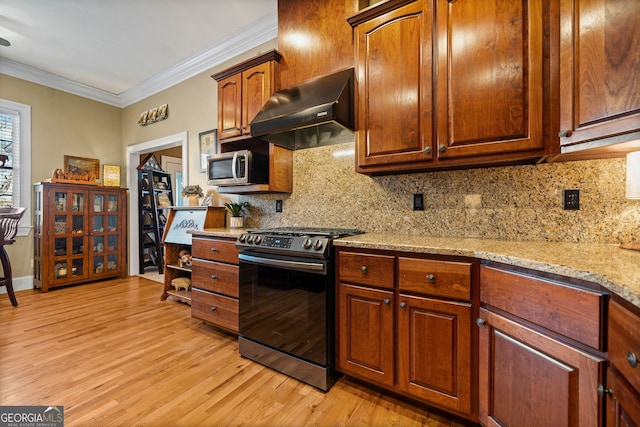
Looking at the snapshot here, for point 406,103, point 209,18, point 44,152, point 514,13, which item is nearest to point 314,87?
point 406,103

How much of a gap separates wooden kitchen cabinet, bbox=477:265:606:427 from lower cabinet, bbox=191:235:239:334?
1.74 metres

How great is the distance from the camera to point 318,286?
166cm

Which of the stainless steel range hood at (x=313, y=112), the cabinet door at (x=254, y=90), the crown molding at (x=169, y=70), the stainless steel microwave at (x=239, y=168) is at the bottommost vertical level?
the stainless steel microwave at (x=239, y=168)

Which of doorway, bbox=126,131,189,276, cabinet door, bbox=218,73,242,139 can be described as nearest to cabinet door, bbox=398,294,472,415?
cabinet door, bbox=218,73,242,139

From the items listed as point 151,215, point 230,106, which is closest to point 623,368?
point 230,106

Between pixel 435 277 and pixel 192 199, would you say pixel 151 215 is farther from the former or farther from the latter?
pixel 435 277

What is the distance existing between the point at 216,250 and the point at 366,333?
4.67 ft

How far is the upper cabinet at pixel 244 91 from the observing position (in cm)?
238

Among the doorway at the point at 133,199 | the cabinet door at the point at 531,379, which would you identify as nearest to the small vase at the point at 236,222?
the cabinet door at the point at 531,379

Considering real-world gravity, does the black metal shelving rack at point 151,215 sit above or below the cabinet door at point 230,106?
below

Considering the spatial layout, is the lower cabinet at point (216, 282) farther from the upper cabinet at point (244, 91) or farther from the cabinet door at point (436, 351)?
the cabinet door at point (436, 351)

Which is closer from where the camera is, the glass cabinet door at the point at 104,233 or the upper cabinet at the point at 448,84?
the upper cabinet at the point at 448,84

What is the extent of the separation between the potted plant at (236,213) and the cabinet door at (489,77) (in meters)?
2.06

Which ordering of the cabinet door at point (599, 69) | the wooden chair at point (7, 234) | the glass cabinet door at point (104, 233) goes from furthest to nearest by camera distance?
the glass cabinet door at point (104, 233) → the wooden chair at point (7, 234) → the cabinet door at point (599, 69)
